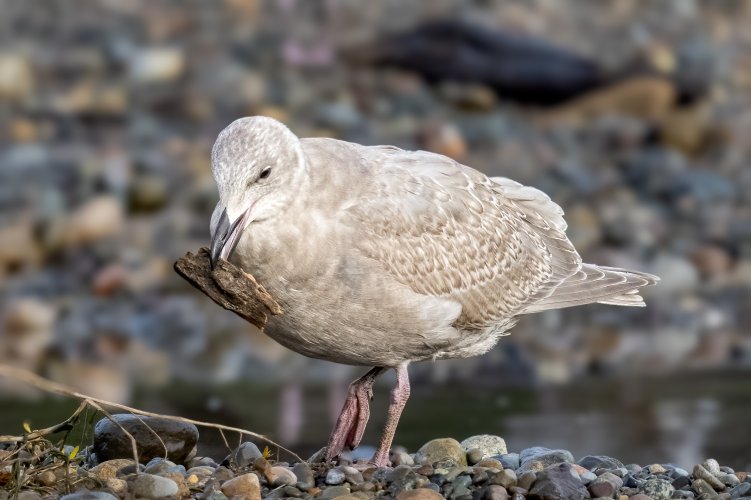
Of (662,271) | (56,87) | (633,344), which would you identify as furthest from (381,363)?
(56,87)

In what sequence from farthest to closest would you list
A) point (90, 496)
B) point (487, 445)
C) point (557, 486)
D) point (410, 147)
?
point (410, 147) < point (487, 445) < point (557, 486) < point (90, 496)

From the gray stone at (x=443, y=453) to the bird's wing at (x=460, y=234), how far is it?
0.71m

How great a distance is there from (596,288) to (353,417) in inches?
70.5

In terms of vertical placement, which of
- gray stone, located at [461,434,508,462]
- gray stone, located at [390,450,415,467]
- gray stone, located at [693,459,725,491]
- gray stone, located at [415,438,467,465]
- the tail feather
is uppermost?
the tail feather

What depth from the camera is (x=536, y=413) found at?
11.1 meters

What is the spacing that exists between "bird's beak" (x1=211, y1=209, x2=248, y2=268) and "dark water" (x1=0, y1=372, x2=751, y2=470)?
2986 millimetres

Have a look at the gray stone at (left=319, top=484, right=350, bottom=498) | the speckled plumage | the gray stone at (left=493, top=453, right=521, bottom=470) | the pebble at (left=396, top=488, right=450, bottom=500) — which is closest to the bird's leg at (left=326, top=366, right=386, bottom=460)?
the speckled plumage

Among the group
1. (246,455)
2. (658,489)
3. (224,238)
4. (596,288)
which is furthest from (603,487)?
(596,288)

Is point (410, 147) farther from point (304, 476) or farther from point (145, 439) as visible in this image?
point (304, 476)

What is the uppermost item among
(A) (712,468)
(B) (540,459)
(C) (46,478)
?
(A) (712,468)

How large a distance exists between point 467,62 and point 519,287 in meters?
11.5

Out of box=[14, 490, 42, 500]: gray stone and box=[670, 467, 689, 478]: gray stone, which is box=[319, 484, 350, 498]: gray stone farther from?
box=[670, 467, 689, 478]: gray stone

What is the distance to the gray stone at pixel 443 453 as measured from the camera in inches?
283

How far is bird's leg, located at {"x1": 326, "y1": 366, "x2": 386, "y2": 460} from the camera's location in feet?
25.6
